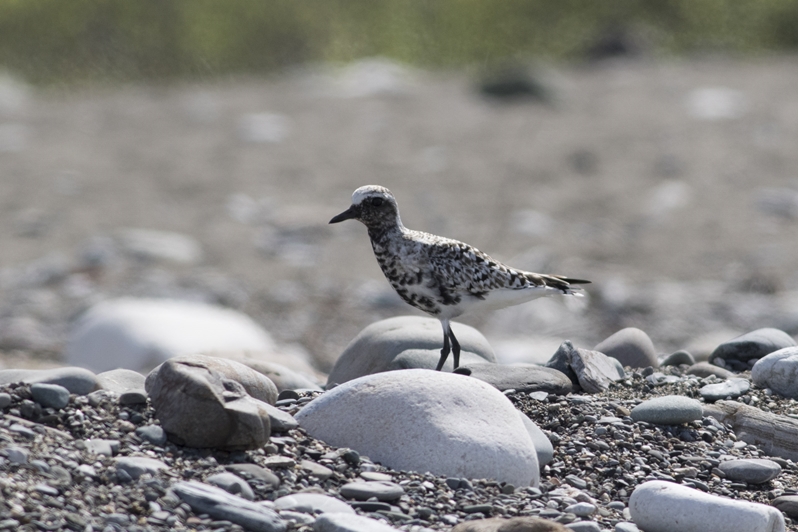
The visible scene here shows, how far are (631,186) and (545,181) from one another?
1214 millimetres

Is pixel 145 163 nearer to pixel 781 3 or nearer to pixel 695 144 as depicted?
pixel 695 144

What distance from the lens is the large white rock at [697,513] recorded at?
4715mm

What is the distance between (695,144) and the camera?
649 inches

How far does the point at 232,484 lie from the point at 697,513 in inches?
79.4

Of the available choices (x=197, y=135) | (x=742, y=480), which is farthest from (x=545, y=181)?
(x=742, y=480)

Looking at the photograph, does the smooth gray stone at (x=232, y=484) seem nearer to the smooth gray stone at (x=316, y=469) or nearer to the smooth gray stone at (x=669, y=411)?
the smooth gray stone at (x=316, y=469)

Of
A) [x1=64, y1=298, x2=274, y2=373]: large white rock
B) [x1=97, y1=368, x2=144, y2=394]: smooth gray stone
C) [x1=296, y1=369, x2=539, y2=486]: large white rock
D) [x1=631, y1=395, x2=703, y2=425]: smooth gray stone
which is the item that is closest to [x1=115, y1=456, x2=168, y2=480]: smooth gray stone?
[x1=296, y1=369, x2=539, y2=486]: large white rock

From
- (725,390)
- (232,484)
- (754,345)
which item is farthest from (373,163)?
(232,484)

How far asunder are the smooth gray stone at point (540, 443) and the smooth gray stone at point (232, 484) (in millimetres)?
1493

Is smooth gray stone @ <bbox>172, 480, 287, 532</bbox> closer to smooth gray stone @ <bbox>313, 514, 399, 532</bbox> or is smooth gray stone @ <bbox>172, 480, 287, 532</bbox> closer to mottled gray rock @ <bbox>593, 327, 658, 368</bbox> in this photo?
smooth gray stone @ <bbox>313, 514, 399, 532</bbox>

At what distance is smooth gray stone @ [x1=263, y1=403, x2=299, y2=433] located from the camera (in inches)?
207

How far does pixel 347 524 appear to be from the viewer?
4.26m

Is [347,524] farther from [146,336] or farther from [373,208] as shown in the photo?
[146,336]

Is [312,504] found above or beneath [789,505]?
beneath
